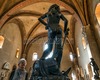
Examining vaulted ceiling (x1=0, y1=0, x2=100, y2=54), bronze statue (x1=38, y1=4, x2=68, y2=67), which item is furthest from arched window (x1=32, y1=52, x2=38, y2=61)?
bronze statue (x1=38, y1=4, x2=68, y2=67)

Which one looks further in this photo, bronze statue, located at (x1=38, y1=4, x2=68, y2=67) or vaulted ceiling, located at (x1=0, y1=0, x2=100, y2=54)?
vaulted ceiling, located at (x1=0, y1=0, x2=100, y2=54)

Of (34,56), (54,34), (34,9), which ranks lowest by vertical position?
(54,34)

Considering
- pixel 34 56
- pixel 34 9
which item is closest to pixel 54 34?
pixel 34 9

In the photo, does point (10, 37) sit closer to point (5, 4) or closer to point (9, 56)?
point (9, 56)

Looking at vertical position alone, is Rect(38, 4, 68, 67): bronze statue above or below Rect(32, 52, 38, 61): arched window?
below

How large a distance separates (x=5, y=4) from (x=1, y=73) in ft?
19.3

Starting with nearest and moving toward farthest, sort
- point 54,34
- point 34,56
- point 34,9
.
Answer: point 54,34
point 34,9
point 34,56

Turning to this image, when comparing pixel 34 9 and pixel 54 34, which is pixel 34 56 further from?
pixel 54 34

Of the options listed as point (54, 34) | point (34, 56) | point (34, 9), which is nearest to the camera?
point (54, 34)

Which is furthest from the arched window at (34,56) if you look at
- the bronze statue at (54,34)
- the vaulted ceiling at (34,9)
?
the bronze statue at (54,34)

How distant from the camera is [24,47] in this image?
14492 mm

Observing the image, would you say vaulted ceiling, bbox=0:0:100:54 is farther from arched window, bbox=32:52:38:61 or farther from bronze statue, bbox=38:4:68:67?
bronze statue, bbox=38:4:68:67

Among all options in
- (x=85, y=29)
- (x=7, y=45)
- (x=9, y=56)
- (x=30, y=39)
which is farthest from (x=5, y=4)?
(x=85, y=29)

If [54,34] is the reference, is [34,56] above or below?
above
